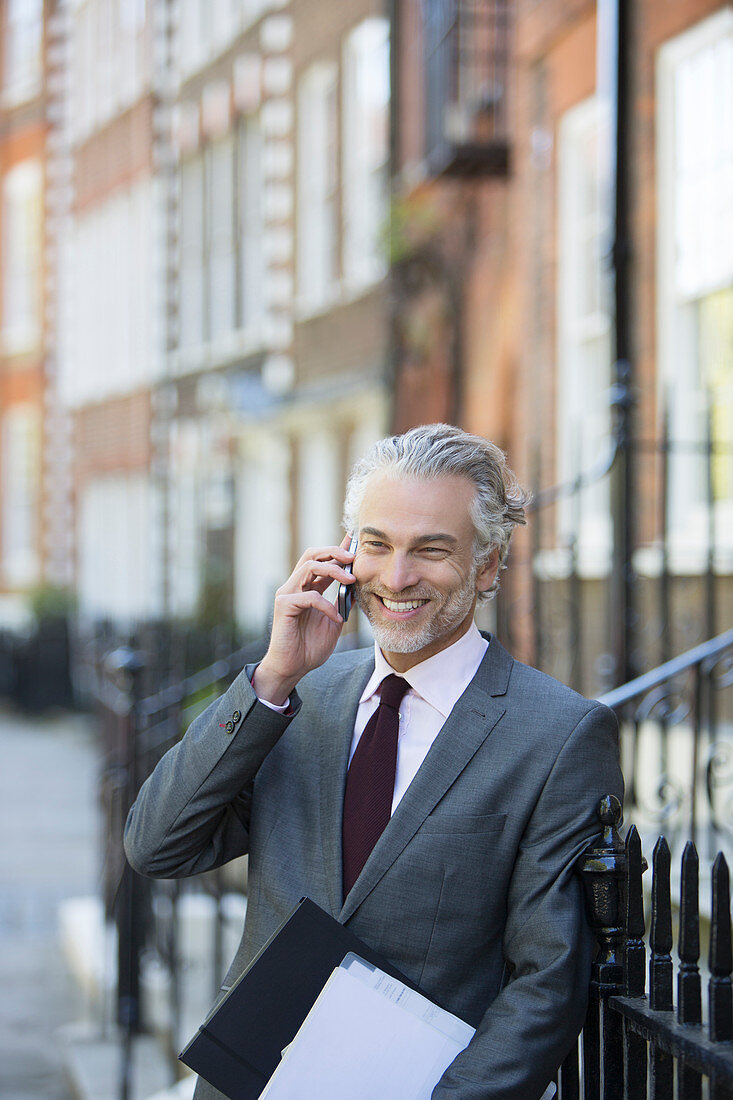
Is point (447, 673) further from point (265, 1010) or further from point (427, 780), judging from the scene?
point (265, 1010)

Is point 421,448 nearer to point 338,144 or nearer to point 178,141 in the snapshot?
point 338,144

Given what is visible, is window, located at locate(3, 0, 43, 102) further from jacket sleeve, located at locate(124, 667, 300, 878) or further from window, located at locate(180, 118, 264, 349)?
jacket sleeve, located at locate(124, 667, 300, 878)

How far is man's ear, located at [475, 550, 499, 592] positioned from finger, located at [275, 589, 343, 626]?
0.24 meters

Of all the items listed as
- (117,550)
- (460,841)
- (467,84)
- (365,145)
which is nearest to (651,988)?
(460,841)

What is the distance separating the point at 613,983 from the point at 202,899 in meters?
4.88

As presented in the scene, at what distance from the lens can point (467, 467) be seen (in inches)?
85.2

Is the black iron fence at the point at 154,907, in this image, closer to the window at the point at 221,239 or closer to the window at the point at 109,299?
the window at the point at 221,239

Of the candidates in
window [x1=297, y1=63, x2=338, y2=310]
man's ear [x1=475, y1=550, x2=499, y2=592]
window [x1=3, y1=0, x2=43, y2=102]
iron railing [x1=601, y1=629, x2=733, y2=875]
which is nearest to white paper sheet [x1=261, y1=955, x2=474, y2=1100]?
man's ear [x1=475, y1=550, x2=499, y2=592]

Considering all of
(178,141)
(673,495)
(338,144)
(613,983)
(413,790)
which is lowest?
(613,983)

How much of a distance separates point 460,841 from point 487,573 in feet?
1.46

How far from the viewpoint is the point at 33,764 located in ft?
45.5

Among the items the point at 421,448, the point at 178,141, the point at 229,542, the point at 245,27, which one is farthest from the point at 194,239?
the point at 421,448

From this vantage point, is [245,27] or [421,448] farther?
[245,27]

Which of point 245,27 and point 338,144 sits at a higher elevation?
point 245,27
